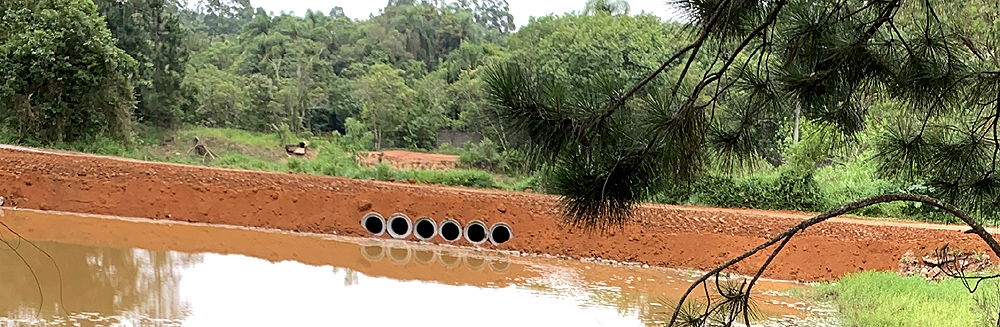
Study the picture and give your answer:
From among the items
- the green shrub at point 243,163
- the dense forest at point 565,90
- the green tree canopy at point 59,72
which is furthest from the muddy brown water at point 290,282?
the green shrub at point 243,163

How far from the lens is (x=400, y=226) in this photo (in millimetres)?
9914

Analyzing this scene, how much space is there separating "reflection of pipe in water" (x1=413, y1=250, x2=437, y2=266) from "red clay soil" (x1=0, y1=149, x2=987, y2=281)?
2.38 ft

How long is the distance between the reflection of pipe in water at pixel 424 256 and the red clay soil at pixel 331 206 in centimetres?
73

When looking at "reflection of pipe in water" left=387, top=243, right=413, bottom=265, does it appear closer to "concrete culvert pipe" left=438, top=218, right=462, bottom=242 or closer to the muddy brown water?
the muddy brown water

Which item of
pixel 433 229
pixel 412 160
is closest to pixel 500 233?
pixel 433 229

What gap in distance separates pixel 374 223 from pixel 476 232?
1.28 meters

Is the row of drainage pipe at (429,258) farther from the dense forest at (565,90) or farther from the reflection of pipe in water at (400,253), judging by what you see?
the dense forest at (565,90)

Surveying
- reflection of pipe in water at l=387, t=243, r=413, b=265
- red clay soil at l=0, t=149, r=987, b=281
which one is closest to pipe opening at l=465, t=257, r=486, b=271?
reflection of pipe in water at l=387, t=243, r=413, b=265

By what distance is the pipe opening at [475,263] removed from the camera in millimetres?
8466

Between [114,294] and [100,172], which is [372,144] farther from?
[114,294]

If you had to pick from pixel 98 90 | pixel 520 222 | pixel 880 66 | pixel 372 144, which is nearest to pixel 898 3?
pixel 880 66

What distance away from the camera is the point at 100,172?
9.97 metres

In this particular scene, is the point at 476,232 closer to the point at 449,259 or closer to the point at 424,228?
the point at 424,228

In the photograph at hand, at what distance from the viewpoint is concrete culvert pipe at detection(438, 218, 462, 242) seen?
974 centimetres
